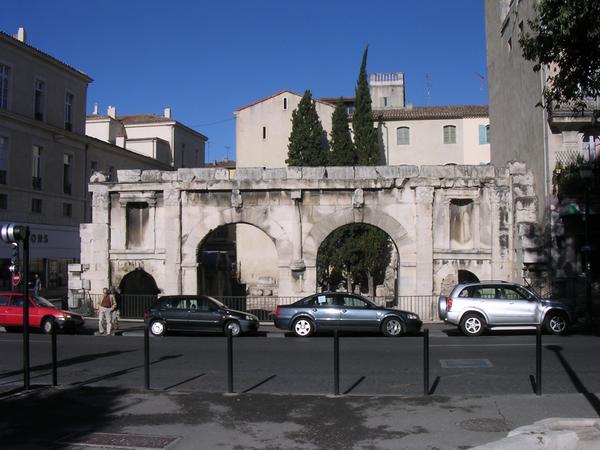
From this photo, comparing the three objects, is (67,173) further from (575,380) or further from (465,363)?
(575,380)

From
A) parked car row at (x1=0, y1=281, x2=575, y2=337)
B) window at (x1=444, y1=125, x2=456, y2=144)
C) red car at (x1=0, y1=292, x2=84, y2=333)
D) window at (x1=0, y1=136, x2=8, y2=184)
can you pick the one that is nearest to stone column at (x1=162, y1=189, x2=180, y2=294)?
parked car row at (x1=0, y1=281, x2=575, y2=337)

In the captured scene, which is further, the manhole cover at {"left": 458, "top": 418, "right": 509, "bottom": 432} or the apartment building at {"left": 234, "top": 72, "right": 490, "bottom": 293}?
the apartment building at {"left": 234, "top": 72, "right": 490, "bottom": 293}

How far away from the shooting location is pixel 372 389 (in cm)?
1048

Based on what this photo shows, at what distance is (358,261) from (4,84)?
22.3 meters

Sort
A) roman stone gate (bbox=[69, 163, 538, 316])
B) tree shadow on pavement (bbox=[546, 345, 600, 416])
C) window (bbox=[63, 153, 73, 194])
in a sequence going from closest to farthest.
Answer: tree shadow on pavement (bbox=[546, 345, 600, 416]) < roman stone gate (bbox=[69, 163, 538, 316]) < window (bbox=[63, 153, 73, 194])

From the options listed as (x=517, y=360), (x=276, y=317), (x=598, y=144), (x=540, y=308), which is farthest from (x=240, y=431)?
(x=598, y=144)

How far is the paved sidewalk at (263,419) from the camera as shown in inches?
291

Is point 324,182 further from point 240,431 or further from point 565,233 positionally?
point 240,431

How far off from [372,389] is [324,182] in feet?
45.8

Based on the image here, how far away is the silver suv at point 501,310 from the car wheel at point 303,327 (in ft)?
13.4

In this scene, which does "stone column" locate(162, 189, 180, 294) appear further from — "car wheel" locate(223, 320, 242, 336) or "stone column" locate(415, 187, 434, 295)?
"stone column" locate(415, 187, 434, 295)

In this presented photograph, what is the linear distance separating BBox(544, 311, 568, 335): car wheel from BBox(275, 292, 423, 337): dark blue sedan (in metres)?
3.66

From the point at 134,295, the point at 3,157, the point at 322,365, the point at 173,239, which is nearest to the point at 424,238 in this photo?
the point at 173,239

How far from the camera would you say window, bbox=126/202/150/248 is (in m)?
25.2
